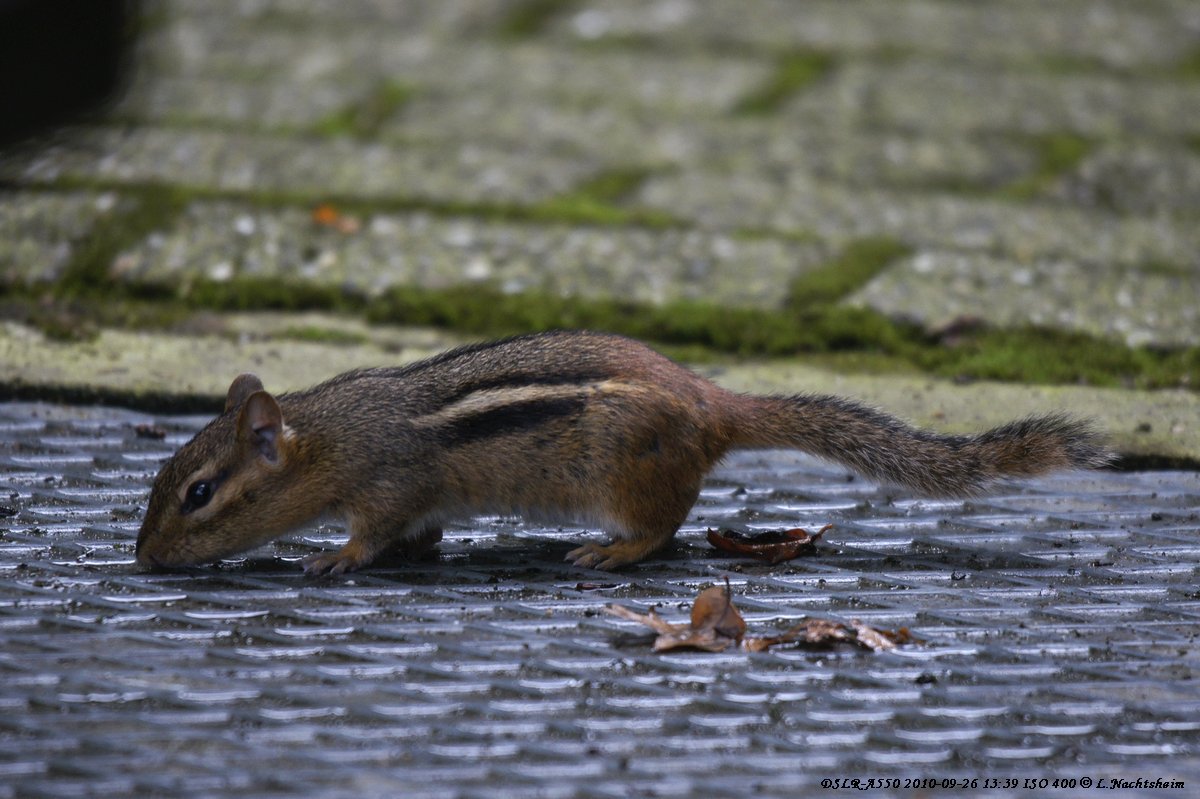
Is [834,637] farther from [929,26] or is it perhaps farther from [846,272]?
[929,26]

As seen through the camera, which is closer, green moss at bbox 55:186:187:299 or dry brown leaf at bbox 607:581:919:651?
dry brown leaf at bbox 607:581:919:651

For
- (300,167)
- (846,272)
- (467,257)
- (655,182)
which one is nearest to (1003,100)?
(655,182)

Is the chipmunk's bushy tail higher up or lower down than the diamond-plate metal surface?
higher up

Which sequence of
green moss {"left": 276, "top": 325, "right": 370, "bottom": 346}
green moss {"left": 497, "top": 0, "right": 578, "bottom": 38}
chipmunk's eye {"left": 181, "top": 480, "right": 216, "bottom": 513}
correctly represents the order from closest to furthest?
chipmunk's eye {"left": 181, "top": 480, "right": 216, "bottom": 513} < green moss {"left": 276, "top": 325, "right": 370, "bottom": 346} < green moss {"left": 497, "top": 0, "right": 578, "bottom": 38}

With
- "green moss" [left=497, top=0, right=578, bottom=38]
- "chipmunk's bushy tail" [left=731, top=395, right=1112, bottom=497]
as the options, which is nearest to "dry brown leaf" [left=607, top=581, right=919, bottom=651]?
"chipmunk's bushy tail" [left=731, top=395, right=1112, bottom=497]

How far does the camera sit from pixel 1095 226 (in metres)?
6.45

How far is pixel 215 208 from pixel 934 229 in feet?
9.64

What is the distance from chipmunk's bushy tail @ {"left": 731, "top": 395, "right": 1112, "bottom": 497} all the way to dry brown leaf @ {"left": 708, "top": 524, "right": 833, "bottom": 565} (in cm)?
22

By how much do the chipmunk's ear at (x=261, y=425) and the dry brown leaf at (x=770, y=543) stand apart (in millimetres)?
1118

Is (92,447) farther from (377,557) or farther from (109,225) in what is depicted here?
(109,225)

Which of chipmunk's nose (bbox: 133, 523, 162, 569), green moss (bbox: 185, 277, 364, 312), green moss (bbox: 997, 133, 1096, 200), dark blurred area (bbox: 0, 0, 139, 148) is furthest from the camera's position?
green moss (bbox: 997, 133, 1096, 200)

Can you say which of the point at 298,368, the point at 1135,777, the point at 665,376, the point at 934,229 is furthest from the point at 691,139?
the point at 1135,777

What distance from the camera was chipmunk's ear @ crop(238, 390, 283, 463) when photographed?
12.6ft

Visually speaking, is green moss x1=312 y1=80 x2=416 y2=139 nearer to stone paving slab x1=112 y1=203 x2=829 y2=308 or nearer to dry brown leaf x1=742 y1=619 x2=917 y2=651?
stone paving slab x1=112 y1=203 x2=829 y2=308
